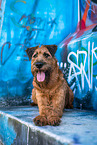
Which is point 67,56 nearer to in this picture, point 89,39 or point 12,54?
point 89,39

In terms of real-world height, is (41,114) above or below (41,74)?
below

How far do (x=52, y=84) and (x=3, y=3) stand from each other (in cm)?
359

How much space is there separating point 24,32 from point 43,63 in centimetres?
292

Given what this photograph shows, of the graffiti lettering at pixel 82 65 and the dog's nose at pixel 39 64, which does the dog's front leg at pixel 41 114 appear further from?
the graffiti lettering at pixel 82 65

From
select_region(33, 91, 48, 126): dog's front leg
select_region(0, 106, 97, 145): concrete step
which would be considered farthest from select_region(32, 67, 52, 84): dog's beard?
select_region(0, 106, 97, 145): concrete step

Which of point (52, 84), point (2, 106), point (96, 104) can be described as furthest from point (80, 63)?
point (2, 106)

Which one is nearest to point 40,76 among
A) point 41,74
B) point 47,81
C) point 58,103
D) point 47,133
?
point 41,74

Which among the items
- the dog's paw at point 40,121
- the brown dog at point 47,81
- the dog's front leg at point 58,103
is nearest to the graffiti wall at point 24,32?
the brown dog at point 47,81

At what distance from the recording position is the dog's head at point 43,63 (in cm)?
332

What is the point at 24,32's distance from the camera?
5906 millimetres

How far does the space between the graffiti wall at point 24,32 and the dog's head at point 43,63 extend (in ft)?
6.72

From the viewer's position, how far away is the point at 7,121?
3889mm

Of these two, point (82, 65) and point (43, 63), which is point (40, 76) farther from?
point (82, 65)

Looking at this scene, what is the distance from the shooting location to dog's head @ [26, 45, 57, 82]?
3.32m
